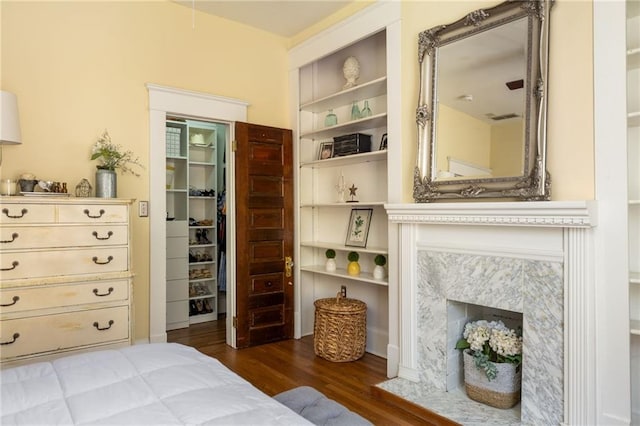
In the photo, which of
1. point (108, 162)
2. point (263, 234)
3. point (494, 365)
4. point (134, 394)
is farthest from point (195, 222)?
point (134, 394)

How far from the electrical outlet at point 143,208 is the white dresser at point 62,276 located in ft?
1.99

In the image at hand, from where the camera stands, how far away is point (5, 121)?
258 centimetres

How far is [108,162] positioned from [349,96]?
83.0 inches

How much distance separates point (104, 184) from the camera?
304cm

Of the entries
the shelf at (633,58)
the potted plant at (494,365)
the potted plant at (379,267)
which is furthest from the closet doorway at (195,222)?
the shelf at (633,58)

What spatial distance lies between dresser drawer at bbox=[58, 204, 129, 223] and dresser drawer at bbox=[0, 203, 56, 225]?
6 centimetres

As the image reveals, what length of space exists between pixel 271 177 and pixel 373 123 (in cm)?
111

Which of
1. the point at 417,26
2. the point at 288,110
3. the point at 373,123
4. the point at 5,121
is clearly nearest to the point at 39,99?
the point at 5,121

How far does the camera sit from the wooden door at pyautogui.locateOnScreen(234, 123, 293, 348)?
12.5 ft

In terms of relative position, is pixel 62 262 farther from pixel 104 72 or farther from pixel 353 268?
pixel 353 268

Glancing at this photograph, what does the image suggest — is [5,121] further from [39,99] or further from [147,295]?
[147,295]

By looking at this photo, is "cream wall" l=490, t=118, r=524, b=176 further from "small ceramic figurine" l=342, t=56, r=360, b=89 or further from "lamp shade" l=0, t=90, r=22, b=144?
"lamp shade" l=0, t=90, r=22, b=144

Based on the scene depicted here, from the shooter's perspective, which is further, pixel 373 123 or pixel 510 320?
pixel 373 123

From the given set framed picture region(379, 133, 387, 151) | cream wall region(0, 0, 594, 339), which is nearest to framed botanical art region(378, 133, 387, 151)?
framed picture region(379, 133, 387, 151)
